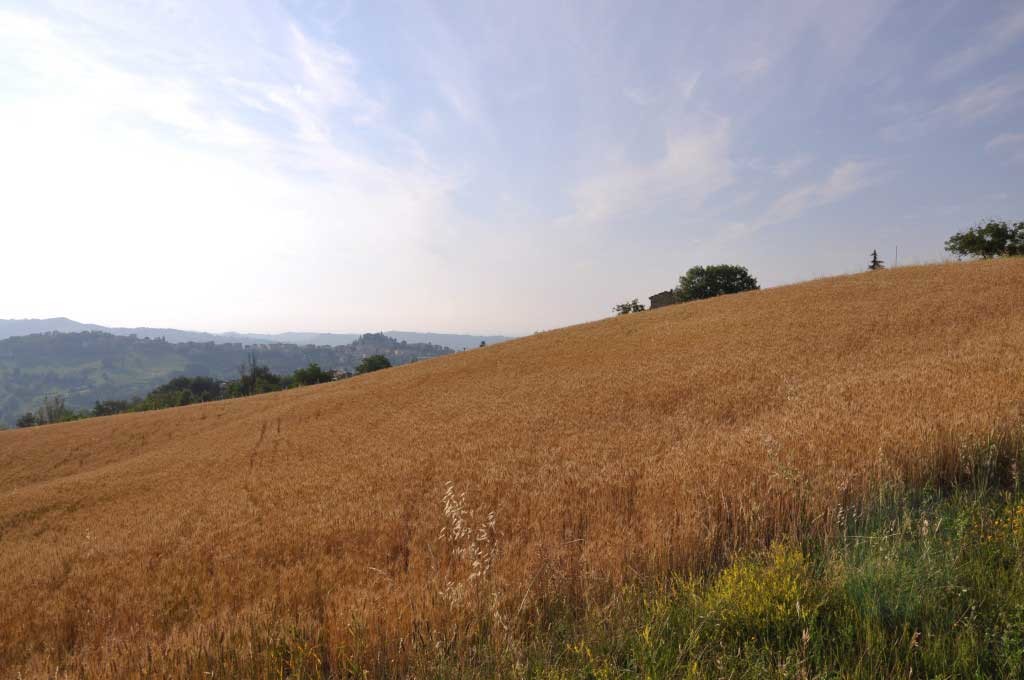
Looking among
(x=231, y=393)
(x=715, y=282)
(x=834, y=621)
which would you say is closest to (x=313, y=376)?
(x=231, y=393)

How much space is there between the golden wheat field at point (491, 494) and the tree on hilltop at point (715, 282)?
55.6m

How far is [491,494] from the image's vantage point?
348 inches

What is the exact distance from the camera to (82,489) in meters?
18.7

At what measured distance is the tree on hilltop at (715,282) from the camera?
80812 mm

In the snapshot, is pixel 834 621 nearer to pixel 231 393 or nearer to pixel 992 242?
pixel 992 242

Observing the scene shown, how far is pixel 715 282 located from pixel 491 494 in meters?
82.8

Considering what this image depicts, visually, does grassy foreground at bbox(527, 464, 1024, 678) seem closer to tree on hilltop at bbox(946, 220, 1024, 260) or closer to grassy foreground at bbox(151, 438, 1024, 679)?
grassy foreground at bbox(151, 438, 1024, 679)

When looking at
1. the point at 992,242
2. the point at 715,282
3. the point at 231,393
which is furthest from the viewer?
the point at 231,393

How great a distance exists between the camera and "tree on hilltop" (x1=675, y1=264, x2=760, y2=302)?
80812mm

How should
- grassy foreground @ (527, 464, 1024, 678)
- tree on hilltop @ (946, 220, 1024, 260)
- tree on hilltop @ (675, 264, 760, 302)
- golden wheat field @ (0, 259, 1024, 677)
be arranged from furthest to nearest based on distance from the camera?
tree on hilltop @ (675, 264, 760, 302) → tree on hilltop @ (946, 220, 1024, 260) → golden wheat field @ (0, 259, 1024, 677) → grassy foreground @ (527, 464, 1024, 678)

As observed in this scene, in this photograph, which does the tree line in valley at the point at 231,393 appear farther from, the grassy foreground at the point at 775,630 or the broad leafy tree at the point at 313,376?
the grassy foreground at the point at 775,630

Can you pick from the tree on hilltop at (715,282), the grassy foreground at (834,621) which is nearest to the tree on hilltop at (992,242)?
the tree on hilltop at (715,282)

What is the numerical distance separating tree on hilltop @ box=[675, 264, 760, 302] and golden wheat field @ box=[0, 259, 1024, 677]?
55.6 m

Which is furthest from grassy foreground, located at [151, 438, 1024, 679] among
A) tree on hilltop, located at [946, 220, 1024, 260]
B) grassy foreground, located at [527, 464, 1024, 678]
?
tree on hilltop, located at [946, 220, 1024, 260]
